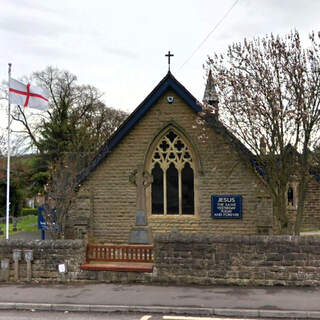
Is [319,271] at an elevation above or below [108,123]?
below

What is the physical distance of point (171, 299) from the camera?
27.6ft

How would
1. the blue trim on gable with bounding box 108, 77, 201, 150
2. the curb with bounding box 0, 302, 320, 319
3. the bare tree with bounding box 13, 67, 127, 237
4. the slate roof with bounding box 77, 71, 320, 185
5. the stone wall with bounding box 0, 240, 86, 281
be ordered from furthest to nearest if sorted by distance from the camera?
1. the bare tree with bounding box 13, 67, 127, 237
2. the blue trim on gable with bounding box 108, 77, 201, 150
3. the slate roof with bounding box 77, 71, 320, 185
4. the stone wall with bounding box 0, 240, 86, 281
5. the curb with bounding box 0, 302, 320, 319

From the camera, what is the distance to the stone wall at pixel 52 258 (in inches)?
404

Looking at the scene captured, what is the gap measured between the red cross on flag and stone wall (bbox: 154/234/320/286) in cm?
692

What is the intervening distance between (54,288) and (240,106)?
7.47 meters

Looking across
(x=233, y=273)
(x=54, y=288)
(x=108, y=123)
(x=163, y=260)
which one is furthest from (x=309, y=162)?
(x=108, y=123)

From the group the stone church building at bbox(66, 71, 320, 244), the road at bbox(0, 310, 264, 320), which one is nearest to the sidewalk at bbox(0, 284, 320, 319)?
the road at bbox(0, 310, 264, 320)

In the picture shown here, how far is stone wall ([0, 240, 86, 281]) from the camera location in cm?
1027

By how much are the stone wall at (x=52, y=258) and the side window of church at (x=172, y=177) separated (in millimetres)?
6465

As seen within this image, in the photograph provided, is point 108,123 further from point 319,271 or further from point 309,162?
point 319,271

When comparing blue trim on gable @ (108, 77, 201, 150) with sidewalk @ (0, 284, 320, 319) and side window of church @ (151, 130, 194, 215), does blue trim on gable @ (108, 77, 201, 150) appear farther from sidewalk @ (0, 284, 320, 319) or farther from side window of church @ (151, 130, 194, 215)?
sidewalk @ (0, 284, 320, 319)

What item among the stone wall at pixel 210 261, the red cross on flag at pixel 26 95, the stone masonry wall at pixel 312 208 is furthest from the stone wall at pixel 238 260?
the stone masonry wall at pixel 312 208

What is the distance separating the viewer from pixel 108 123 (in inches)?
1625

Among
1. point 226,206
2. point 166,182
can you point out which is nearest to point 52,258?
point 166,182
